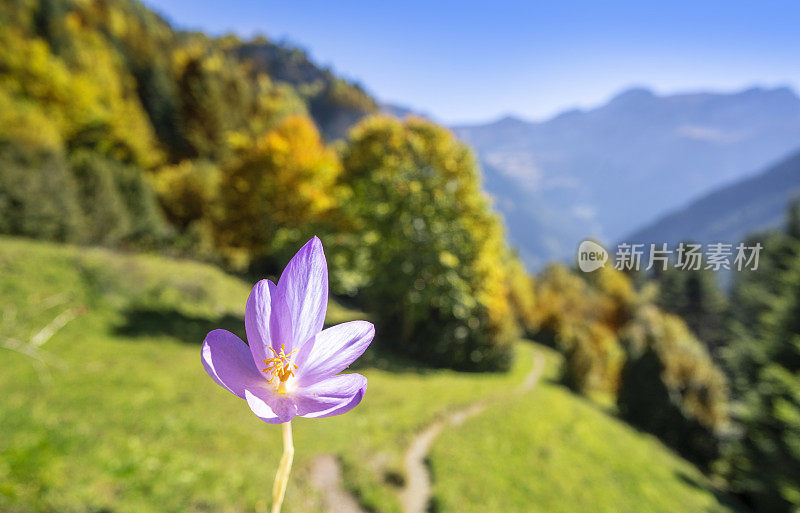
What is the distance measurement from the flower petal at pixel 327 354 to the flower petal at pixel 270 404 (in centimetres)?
3

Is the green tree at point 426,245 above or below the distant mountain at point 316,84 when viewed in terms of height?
below

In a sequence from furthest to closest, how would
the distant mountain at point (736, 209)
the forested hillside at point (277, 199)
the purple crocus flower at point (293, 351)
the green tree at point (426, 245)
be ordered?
1. the distant mountain at point (736, 209)
2. the forested hillside at point (277, 199)
3. the green tree at point (426, 245)
4. the purple crocus flower at point (293, 351)

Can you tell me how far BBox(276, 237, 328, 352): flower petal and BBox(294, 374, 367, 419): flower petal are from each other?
37 mm

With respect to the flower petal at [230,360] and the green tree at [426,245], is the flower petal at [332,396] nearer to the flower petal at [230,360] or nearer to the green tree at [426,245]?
the flower petal at [230,360]

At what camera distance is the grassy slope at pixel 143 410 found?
135 inches

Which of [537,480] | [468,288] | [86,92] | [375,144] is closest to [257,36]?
[86,92]

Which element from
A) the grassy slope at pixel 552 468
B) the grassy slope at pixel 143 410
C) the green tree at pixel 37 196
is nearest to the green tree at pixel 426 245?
the grassy slope at pixel 143 410

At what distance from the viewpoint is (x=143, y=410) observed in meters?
5.35

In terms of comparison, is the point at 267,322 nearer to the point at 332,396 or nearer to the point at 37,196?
the point at 332,396

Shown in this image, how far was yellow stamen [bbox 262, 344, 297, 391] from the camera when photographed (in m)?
0.33

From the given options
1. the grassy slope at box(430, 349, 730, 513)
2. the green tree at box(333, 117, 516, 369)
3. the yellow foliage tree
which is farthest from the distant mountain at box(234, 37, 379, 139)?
the grassy slope at box(430, 349, 730, 513)

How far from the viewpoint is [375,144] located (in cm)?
1460

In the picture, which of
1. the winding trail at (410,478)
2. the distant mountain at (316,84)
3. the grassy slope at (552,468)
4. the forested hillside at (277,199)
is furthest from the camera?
the distant mountain at (316,84)

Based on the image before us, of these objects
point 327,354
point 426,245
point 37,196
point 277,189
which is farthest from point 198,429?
point 37,196
